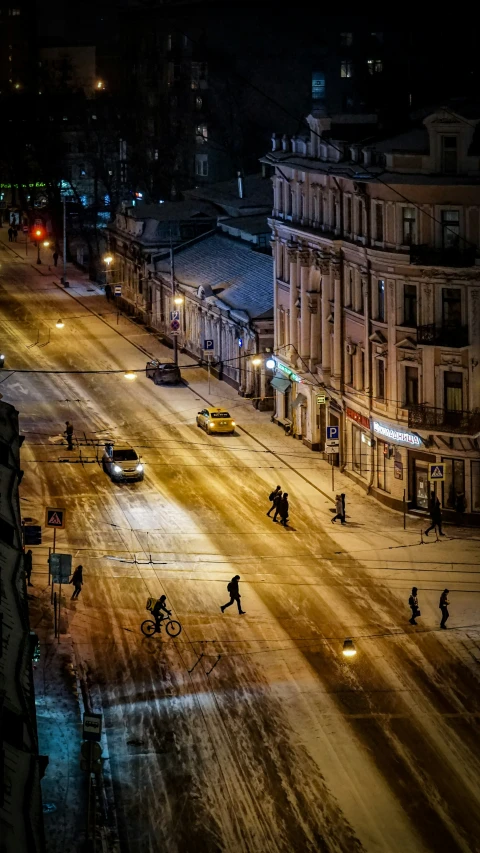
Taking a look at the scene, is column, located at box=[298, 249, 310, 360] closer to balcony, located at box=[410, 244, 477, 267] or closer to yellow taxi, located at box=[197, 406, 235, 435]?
yellow taxi, located at box=[197, 406, 235, 435]

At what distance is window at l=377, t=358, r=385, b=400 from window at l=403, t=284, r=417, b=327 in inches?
92.2

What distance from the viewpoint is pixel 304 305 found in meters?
70.4

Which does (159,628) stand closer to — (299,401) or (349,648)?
(349,648)

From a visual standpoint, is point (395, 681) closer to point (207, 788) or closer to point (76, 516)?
point (207, 788)

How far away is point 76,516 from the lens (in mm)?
60750

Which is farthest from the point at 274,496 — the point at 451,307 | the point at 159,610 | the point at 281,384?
the point at 281,384

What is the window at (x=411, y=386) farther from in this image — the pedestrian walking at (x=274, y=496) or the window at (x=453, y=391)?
the pedestrian walking at (x=274, y=496)

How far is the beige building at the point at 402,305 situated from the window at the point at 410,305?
0.12ft

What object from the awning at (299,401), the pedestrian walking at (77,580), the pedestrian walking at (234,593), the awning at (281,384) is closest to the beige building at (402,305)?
the awning at (299,401)

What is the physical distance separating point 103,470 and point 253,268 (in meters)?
24.5

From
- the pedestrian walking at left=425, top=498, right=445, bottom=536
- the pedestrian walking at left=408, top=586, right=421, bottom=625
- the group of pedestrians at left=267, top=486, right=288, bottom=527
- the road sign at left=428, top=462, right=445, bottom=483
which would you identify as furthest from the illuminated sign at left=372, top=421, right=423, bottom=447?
the pedestrian walking at left=408, top=586, right=421, bottom=625

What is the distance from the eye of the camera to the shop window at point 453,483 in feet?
194

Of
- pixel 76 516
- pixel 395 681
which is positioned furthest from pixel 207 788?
pixel 76 516

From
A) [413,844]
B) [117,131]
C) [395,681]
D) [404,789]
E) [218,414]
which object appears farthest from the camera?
[117,131]
